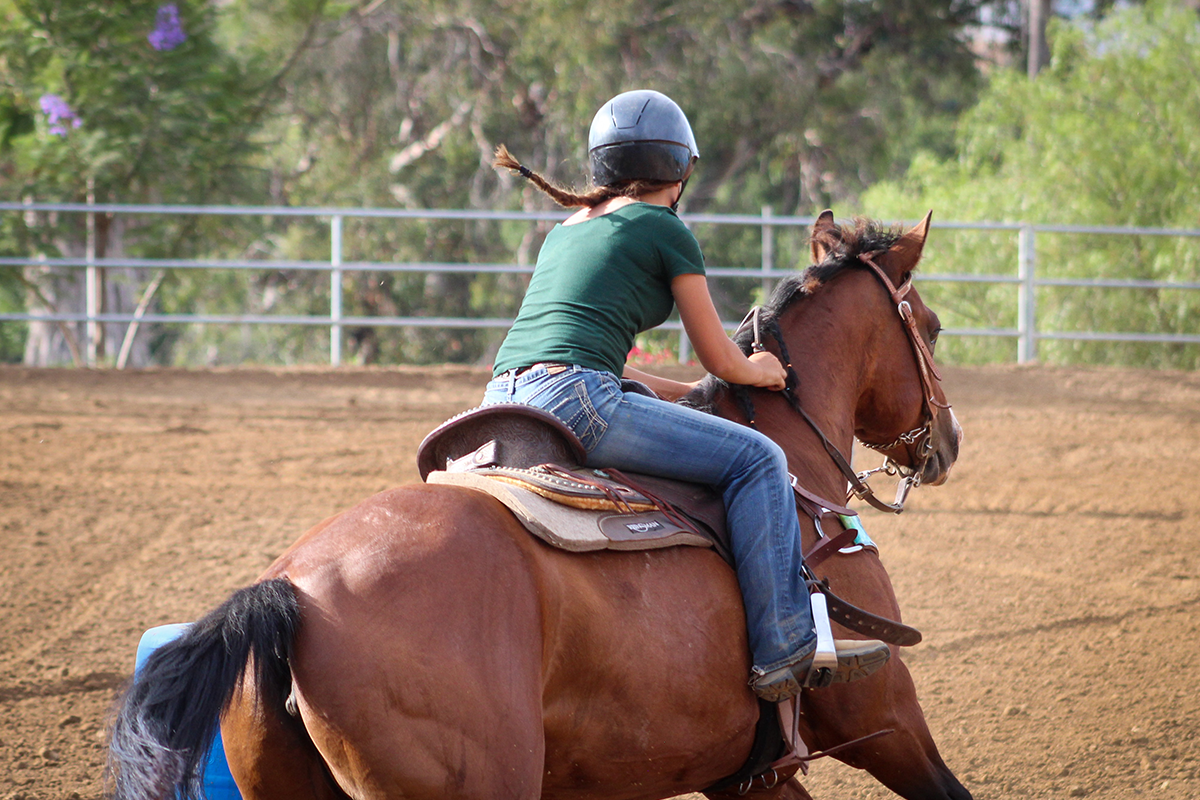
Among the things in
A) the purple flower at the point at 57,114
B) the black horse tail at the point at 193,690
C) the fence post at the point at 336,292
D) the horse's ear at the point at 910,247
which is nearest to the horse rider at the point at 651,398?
the black horse tail at the point at 193,690

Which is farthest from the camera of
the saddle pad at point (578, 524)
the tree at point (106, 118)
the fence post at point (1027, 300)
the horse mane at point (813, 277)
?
the tree at point (106, 118)

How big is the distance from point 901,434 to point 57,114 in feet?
43.3

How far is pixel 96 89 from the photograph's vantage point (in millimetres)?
13688

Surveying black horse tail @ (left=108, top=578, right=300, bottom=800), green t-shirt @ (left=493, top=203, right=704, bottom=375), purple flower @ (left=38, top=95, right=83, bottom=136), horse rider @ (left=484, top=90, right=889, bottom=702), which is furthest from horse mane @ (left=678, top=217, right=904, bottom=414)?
purple flower @ (left=38, top=95, right=83, bottom=136)

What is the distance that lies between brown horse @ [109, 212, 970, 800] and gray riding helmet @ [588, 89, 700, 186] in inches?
40.7

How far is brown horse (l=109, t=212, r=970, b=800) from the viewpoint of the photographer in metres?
2.05

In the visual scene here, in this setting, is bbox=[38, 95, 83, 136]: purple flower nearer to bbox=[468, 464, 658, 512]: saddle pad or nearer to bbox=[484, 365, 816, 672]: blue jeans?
bbox=[484, 365, 816, 672]: blue jeans

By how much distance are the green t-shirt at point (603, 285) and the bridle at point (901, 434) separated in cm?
60

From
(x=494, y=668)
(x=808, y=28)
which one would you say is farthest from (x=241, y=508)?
(x=808, y=28)

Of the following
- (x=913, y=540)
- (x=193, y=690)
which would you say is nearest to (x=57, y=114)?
(x=913, y=540)

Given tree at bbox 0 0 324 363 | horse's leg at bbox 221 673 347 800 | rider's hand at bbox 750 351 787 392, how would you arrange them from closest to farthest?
horse's leg at bbox 221 673 347 800 → rider's hand at bbox 750 351 787 392 → tree at bbox 0 0 324 363

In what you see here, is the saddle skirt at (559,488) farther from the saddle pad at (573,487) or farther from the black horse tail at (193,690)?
the black horse tail at (193,690)

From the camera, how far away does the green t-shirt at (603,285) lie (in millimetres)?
2729

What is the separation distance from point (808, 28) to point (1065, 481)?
18645mm
